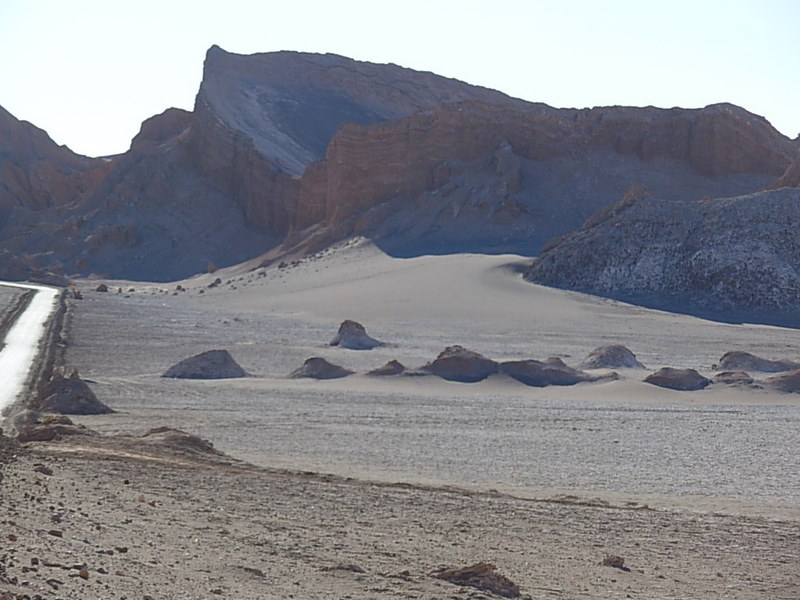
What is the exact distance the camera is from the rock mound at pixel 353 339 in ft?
117

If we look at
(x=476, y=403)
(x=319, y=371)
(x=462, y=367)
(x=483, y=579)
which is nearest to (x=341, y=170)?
(x=319, y=371)

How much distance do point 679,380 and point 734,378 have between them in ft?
4.23

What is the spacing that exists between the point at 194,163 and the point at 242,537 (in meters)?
86.7

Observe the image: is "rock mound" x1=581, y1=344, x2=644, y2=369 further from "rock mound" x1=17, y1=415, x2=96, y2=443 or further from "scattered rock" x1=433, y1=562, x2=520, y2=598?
"scattered rock" x1=433, y1=562, x2=520, y2=598

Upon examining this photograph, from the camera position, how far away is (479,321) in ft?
148

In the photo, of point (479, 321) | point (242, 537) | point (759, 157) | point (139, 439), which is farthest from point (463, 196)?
point (242, 537)

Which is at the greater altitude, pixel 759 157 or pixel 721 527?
pixel 759 157

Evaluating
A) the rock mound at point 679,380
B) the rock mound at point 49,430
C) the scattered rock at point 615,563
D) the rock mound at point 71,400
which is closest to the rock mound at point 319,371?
the rock mound at point 679,380

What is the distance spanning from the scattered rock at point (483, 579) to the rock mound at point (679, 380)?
55.9ft

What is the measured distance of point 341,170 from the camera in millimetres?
75500

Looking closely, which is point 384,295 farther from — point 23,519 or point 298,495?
point 23,519

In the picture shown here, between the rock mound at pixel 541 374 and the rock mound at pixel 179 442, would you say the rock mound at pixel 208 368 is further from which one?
the rock mound at pixel 179 442

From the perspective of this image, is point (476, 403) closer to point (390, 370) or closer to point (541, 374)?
point (541, 374)

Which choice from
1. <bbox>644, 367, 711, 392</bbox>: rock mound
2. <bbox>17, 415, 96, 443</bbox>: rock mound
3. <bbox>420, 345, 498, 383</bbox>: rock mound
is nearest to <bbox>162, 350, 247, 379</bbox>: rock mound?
<bbox>420, 345, 498, 383</bbox>: rock mound
